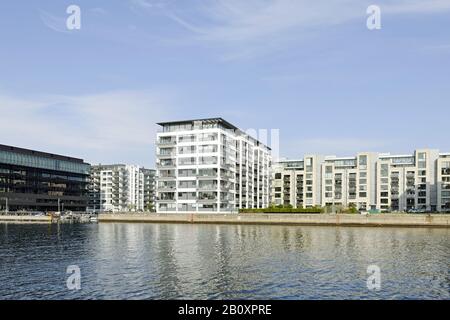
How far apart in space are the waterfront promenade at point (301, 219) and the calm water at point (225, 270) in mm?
54265

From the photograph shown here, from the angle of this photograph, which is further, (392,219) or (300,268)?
(392,219)

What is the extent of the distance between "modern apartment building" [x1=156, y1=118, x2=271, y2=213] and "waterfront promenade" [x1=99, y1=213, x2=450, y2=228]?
1326 centimetres

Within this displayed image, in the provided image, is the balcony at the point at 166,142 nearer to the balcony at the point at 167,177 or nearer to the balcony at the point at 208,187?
the balcony at the point at 167,177

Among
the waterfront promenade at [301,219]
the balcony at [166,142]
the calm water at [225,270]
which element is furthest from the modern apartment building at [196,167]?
the calm water at [225,270]

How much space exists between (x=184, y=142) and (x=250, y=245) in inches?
4059

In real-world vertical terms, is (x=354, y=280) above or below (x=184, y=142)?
below

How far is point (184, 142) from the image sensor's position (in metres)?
177

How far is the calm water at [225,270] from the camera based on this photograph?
4141cm

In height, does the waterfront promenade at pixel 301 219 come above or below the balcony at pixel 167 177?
below
